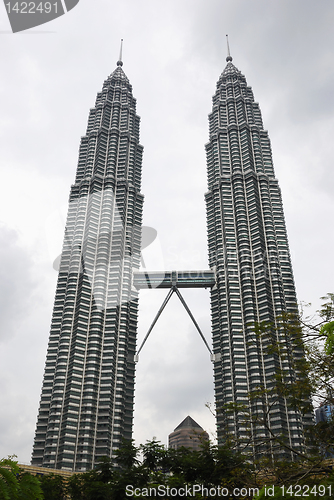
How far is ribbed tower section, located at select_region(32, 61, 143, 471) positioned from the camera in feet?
378

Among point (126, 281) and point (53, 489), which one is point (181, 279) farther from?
point (53, 489)

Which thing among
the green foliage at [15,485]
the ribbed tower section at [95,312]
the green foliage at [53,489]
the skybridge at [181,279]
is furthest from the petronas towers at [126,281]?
the green foliage at [15,485]

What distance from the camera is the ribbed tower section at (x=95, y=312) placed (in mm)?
115250

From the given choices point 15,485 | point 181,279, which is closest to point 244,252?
point 181,279

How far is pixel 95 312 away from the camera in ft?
434

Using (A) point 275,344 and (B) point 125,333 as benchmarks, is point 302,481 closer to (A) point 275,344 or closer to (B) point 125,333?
(A) point 275,344

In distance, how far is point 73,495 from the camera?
43.8 meters

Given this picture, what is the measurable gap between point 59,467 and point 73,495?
240 feet

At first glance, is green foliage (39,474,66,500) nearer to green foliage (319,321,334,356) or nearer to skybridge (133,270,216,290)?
green foliage (319,321,334,356)

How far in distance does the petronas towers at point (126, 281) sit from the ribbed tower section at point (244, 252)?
0.39 m

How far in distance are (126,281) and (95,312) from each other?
51.8 feet

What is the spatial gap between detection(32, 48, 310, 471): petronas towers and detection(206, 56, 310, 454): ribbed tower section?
1.27ft

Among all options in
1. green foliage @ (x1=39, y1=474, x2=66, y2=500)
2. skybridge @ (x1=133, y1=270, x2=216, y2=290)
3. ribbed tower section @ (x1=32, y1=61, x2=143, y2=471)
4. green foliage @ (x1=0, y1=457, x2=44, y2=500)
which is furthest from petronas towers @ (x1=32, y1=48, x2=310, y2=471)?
green foliage @ (x1=0, y1=457, x2=44, y2=500)

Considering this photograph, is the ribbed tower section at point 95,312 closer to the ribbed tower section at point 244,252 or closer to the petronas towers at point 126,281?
the petronas towers at point 126,281
